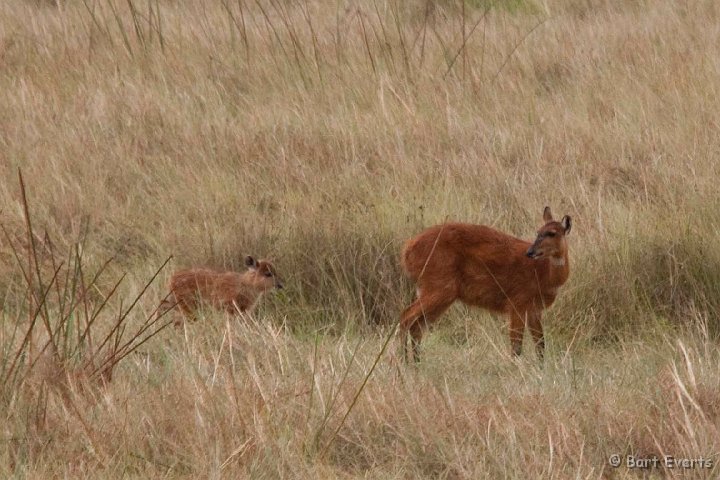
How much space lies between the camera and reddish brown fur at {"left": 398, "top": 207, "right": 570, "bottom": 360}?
685 cm

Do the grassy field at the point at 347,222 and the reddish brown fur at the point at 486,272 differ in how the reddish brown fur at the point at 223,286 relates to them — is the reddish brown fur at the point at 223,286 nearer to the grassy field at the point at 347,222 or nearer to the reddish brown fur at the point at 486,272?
the grassy field at the point at 347,222

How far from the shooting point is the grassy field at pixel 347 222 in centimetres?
496

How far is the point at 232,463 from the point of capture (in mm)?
4711

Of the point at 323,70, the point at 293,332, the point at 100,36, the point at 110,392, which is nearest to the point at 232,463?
the point at 110,392

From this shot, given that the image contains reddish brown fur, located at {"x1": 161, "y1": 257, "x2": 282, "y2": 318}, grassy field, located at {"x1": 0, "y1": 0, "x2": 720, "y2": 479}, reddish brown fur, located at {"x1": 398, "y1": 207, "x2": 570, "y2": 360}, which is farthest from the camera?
reddish brown fur, located at {"x1": 161, "y1": 257, "x2": 282, "y2": 318}

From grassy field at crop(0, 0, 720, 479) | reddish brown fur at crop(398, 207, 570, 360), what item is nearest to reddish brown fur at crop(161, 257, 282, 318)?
grassy field at crop(0, 0, 720, 479)

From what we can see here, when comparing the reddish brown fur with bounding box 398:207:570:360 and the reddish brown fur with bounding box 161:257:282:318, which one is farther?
the reddish brown fur with bounding box 161:257:282:318

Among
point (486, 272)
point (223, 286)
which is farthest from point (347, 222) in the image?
point (486, 272)

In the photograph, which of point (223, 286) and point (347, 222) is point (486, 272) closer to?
point (347, 222)

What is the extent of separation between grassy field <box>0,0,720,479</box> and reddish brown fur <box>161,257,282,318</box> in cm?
13

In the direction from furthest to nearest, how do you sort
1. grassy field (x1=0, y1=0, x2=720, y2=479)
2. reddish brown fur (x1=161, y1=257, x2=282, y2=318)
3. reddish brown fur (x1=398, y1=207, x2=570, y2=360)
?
reddish brown fur (x1=161, y1=257, x2=282, y2=318), reddish brown fur (x1=398, y1=207, x2=570, y2=360), grassy field (x1=0, y1=0, x2=720, y2=479)

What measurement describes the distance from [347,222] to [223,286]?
77 centimetres

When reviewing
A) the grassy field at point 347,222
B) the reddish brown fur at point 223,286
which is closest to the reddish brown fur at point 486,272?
the grassy field at point 347,222

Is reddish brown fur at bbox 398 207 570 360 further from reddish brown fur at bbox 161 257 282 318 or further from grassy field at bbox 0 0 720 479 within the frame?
reddish brown fur at bbox 161 257 282 318
